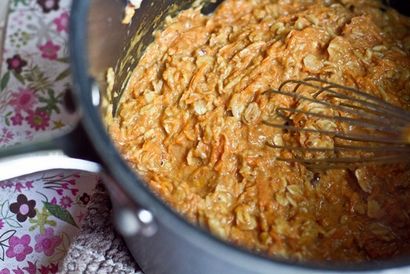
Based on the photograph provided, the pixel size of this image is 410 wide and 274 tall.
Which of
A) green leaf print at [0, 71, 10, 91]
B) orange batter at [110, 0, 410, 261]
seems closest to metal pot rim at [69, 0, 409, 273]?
orange batter at [110, 0, 410, 261]

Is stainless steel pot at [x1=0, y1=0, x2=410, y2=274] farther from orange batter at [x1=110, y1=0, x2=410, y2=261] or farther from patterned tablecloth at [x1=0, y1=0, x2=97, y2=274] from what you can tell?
patterned tablecloth at [x1=0, y1=0, x2=97, y2=274]

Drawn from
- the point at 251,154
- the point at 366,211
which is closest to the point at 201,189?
the point at 251,154

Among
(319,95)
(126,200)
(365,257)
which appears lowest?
(365,257)

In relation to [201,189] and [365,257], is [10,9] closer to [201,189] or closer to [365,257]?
[201,189]

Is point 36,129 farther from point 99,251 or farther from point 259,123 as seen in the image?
point 259,123

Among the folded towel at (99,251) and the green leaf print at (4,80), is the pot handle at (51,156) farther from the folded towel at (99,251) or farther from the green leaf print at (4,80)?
the green leaf print at (4,80)

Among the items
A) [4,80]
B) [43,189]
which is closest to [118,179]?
[43,189]
